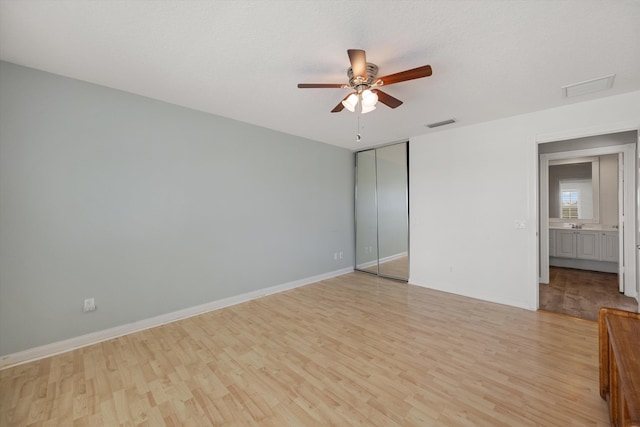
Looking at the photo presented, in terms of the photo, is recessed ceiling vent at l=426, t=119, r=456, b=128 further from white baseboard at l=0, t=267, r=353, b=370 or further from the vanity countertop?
the vanity countertop

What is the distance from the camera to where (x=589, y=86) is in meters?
2.52

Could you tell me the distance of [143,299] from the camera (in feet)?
9.32

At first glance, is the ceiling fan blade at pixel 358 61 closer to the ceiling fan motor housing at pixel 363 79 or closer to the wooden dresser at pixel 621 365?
the ceiling fan motor housing at pixel 363 79

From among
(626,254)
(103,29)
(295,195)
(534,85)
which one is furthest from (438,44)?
(626,254)

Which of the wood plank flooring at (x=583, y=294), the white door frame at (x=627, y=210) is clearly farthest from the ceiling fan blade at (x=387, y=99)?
the white door frame at (x=627, y=210)

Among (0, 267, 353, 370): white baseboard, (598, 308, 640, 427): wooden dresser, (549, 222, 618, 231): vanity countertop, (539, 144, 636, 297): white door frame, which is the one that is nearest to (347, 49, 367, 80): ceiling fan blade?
(598, 308, 640, 427): wooden dresser

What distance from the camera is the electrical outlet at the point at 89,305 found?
250 centimetres

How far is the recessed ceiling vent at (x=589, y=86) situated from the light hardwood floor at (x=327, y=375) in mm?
2497

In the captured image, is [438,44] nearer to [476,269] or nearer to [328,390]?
[328,390]

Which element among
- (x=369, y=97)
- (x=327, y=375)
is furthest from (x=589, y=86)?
(x=327, y=375)

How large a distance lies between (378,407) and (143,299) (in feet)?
8.73

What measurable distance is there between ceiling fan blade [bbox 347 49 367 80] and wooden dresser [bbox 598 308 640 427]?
2.07 meters

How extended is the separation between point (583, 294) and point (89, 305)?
640cm

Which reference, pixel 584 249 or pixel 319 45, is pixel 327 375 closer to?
pixel 319 45
